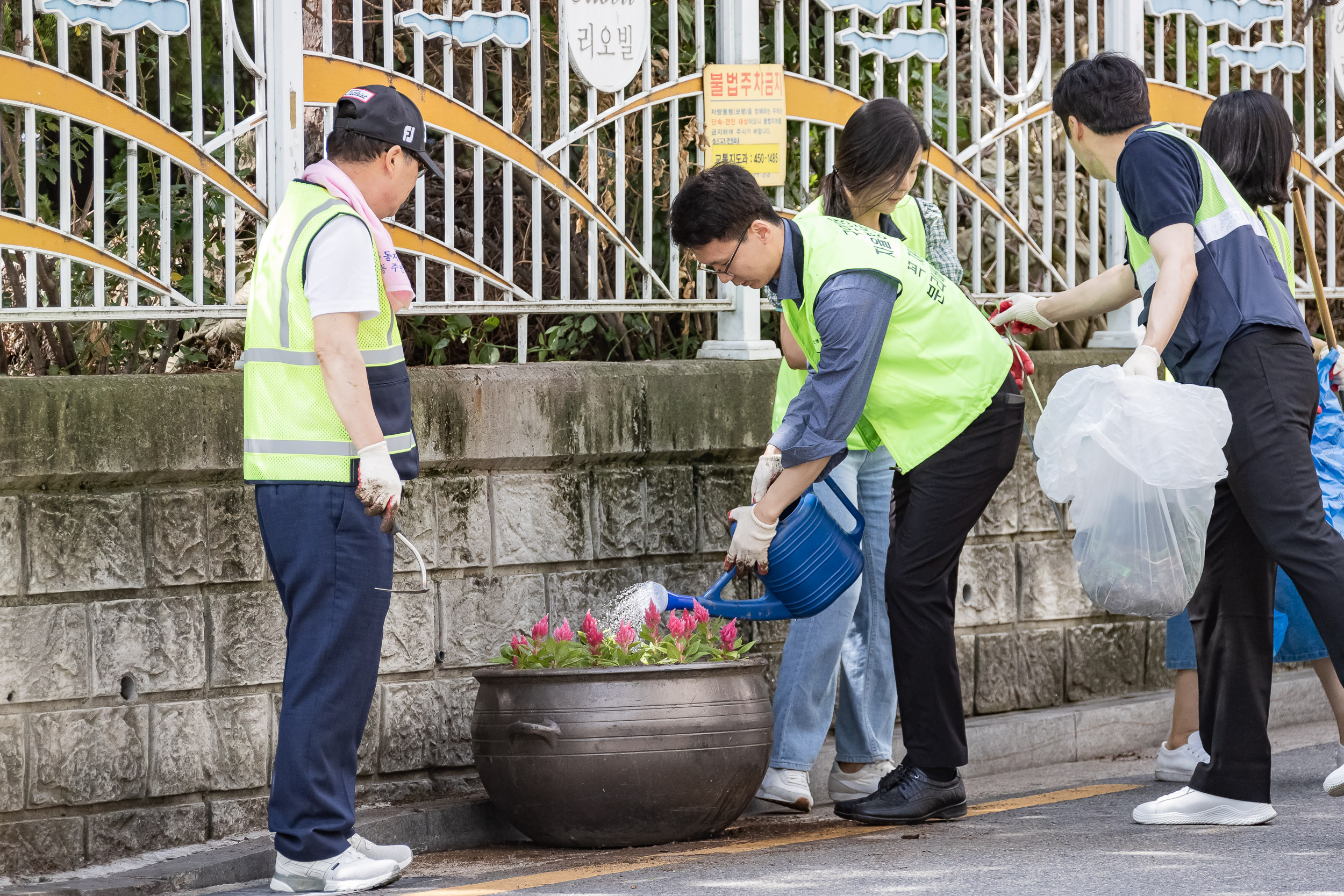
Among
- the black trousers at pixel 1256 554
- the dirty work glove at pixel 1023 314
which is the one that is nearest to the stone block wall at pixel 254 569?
the dirty work glove at pixel 1023 314

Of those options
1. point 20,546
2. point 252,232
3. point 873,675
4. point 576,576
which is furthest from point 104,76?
point 873,675

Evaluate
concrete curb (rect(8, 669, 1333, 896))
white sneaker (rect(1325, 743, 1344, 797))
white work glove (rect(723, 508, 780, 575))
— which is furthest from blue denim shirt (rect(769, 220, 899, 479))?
white sneaker (rect(1325, 743, 1344, 797))

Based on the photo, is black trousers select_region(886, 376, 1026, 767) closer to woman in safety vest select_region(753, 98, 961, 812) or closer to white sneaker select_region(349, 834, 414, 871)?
woman in safety vest select_region(753, 98, 961, 812)

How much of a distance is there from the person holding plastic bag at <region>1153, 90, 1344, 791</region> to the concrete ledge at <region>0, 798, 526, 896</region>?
1.97 meters

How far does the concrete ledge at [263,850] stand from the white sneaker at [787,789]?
0.71 m

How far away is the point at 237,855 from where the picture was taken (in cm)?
448

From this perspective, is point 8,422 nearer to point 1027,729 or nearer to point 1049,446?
point 1049,446

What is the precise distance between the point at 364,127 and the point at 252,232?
5.30 feet

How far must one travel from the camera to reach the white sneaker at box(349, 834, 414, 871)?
421 cm

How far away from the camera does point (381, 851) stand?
4.24 metres

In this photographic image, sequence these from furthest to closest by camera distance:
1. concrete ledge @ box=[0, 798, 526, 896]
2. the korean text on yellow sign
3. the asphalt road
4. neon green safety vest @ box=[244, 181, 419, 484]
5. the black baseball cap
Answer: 1. the korean text on yellow sign
2. concrete ledge @ box=[0, 798, 526, 896]
3. the black baseball cap
4. neon green safety vest @ box=[244, 181, 419, 484]
5. the asphalt road

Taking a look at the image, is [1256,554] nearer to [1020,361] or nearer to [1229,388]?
[1229,388]

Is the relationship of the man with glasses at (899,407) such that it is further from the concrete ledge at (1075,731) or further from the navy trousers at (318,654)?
the navy trousers at (318,654)

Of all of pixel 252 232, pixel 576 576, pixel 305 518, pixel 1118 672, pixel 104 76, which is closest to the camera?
pixel 305 518
